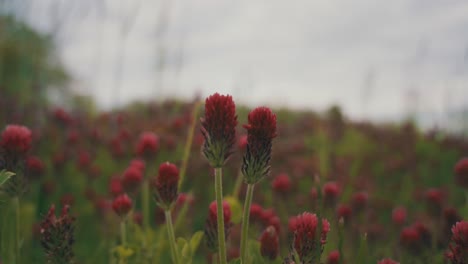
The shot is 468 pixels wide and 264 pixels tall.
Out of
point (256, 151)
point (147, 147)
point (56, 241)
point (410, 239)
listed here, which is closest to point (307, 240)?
point (256, 151)

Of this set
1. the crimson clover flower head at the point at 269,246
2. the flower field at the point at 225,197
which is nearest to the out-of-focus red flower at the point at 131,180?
the flower field at the point at 225,197

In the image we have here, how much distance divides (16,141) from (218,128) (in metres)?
0.89

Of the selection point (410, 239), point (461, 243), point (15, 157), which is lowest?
point (410, 239)

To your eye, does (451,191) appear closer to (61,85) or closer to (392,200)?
(392,200)

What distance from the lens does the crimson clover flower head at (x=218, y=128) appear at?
4.38ft

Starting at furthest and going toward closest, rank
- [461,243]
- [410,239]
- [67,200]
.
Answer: [410,239] → [67,200] → [461,243]

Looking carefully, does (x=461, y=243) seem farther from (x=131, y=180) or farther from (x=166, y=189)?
(x=131, y=180)

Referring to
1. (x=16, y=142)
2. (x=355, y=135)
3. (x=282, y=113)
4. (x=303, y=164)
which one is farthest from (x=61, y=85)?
(x=16, y=142)

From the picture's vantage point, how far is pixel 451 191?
5.34m

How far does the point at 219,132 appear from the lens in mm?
1361

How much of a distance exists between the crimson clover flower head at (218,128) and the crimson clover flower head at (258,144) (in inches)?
2.2

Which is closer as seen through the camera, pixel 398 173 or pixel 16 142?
pixel 16 142

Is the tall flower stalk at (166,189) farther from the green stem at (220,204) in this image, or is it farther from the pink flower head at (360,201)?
the pink flower head at (360,201)

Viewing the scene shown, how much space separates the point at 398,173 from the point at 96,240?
4553 millimetres
